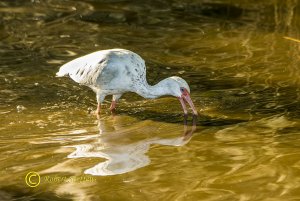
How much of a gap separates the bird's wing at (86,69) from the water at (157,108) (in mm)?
375

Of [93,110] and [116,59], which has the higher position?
[116,59]

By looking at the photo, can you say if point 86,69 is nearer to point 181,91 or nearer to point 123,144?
point 181,91

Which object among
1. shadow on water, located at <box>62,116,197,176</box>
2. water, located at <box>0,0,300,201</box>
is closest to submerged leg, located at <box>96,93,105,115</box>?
water, located at <box>0,0,300,201</box>

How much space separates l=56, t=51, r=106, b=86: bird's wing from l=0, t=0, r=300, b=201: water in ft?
1.23

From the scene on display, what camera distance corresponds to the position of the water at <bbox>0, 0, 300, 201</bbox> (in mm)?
7332

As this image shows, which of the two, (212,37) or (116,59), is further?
(212,37)

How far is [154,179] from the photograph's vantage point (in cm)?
741

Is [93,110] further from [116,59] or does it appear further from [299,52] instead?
[299,52]

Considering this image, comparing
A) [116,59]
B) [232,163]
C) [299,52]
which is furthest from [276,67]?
[232,163]

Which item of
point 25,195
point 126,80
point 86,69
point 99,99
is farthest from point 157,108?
point 25,195

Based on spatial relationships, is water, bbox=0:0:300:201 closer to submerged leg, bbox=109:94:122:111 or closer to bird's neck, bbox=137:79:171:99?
submerged leg, bbox=109:94:122:111

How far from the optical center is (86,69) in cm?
996

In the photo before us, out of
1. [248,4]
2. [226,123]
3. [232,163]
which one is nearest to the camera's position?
[232,163]

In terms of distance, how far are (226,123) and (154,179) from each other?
2243 millimetres
